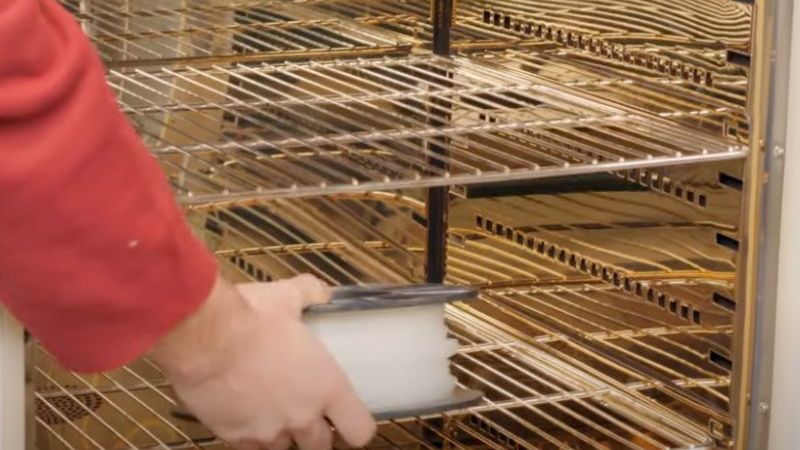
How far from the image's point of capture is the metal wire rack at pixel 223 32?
182cm

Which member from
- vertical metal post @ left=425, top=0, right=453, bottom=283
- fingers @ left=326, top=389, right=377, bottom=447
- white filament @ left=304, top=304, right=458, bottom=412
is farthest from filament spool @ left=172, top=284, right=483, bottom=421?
vertical metal post @ left=425, top=0, right=453, bottom=283

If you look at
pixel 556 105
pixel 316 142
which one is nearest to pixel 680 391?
pixel 556 105

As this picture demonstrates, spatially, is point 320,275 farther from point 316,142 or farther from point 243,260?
point 316,142

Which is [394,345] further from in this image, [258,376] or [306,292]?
[258,376]

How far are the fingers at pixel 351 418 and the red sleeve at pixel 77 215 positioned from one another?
195 millimetres

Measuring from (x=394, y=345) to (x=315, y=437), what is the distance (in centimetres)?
16

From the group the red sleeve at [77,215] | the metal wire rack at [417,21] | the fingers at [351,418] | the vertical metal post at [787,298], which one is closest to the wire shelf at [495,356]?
the vertical metal post at [787,298]

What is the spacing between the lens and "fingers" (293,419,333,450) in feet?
3.66

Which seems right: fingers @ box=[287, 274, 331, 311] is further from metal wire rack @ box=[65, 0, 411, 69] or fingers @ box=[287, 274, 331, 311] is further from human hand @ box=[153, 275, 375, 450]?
metal wire rack @ box=[65, 0, 411, 69]

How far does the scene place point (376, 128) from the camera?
1591 millimetres

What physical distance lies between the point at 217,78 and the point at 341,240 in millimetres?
303

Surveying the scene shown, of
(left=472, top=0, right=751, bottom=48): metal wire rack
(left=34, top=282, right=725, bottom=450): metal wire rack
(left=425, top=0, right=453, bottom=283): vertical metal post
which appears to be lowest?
(left=34, top=282, right=725, bottom=450): metal wire rack

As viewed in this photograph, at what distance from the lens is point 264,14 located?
191 centimetres

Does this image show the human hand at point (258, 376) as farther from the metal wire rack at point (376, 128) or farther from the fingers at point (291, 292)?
the metal wire rack at point (376, 128)
